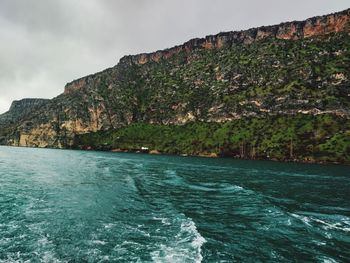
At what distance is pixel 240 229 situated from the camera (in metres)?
29.8

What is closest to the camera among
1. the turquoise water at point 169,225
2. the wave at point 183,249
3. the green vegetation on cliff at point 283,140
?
the wave at point 183,249

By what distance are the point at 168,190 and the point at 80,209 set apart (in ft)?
59.0

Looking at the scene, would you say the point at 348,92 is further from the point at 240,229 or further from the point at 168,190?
the point at 240,229

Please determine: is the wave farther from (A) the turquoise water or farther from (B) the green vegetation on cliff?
(B) the green vegetation on cliff

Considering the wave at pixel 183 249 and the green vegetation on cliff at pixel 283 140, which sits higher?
the green vegetation on cliff at pixel 283 140

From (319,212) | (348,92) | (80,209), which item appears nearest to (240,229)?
(319,212)

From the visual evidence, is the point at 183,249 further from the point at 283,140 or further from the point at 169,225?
the point at 283,140

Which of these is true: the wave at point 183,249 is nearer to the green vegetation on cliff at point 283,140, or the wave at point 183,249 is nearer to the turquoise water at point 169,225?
the turquoise water at point 169,225

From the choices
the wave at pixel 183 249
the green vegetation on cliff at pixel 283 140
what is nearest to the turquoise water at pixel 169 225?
the wave at pixel 183 249

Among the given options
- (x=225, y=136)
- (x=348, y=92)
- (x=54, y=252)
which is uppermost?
(x=348, y=92)

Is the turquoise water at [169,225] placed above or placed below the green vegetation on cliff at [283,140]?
below

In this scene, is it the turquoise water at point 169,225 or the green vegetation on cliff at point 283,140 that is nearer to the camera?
the turquoise water at point 169,225

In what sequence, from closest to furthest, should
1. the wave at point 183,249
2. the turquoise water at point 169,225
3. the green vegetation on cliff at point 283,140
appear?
the wave at point 183,249, the turquoise water at point 169,225, the green vegetation on cliff at point 283,140

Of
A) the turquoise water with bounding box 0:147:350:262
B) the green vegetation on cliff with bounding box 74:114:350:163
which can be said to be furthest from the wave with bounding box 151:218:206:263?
the green vegetation on cliff with bounding box 74:114:350:163
